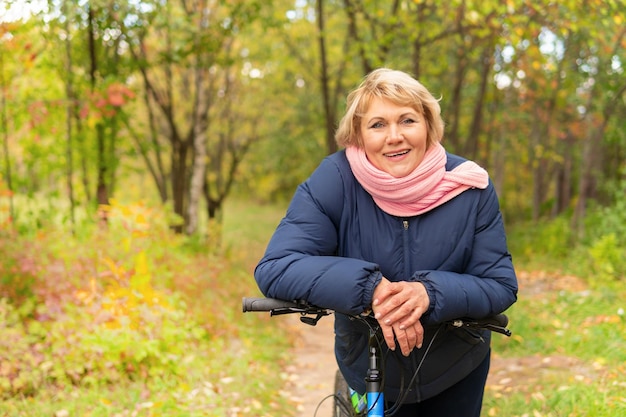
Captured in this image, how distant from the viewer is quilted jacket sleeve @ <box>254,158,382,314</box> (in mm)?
2031

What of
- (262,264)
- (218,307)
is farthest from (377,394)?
(218,307)

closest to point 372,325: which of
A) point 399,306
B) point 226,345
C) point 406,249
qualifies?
point 399,306

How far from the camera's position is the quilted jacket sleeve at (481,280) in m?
2.05

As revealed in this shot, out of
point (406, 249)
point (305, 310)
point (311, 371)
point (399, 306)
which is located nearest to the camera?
point (399, 306)

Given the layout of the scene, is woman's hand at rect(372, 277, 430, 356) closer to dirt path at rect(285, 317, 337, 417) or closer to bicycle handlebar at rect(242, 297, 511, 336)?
bicycle handlebar at rect(242, 297, 511, 336)

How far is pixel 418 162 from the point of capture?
91.3 inches

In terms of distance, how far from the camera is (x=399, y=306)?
204 centimetres

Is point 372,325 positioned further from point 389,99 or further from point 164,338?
point 164,338

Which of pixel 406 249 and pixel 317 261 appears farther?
pixel 406 249

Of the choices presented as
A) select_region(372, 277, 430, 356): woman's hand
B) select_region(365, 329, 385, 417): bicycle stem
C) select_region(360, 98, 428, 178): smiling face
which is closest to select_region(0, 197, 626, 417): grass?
select_region(365, 329, 385, 417): bicycle stem

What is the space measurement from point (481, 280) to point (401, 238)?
33 cm

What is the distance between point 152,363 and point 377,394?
3738mm

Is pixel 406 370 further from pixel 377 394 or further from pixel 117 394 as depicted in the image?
pixel 117 394

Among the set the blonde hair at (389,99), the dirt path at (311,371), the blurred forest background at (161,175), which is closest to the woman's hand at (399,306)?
the blonde hair at (389,99)
